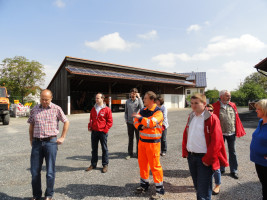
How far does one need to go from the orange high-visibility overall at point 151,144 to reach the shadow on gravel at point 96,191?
1.37 feet

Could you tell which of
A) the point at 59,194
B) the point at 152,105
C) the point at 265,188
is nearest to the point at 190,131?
the point at 152,105

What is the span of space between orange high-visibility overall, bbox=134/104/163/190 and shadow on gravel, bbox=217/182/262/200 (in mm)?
1120

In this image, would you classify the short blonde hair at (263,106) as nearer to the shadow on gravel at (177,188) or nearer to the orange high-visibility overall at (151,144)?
the orange high-visibility overall at (151,144)

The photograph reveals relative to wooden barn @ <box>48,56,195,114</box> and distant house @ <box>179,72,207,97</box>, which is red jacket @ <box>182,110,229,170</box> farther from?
distant house @ <box>179,72,207,97</box>

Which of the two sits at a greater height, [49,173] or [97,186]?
[49,173]

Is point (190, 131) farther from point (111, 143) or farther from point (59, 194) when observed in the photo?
point (111, 143)

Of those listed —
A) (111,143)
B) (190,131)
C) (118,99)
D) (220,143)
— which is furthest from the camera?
(118,99)

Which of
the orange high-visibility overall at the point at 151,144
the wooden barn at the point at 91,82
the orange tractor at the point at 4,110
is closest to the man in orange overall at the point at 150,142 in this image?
the orange high-visibility overall at the point at 151,144

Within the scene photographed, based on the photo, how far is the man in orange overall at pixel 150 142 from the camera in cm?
288

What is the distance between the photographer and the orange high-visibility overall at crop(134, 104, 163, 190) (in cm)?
288

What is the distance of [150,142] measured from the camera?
2936 mm

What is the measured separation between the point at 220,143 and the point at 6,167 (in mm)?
4886

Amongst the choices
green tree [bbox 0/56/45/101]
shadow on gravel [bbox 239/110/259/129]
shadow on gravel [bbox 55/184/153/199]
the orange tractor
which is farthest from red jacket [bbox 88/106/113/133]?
green tree [bbox 0/56/45/101]

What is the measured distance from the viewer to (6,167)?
4.44 meters
